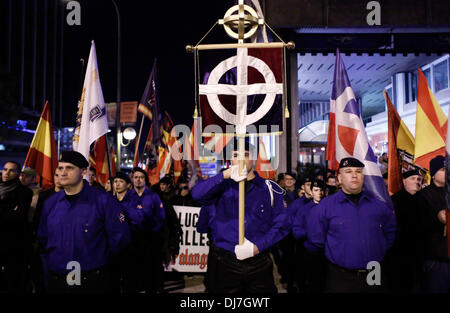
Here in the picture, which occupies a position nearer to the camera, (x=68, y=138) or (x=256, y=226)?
(x=256, y=226)

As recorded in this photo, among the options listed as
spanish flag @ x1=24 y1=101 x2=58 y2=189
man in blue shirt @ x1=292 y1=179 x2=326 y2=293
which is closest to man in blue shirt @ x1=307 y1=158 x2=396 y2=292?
man in blue shirt @ x1=292 y1=179 x2=326 y2=293

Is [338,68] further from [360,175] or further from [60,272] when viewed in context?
[60,272]

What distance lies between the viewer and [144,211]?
536 cm

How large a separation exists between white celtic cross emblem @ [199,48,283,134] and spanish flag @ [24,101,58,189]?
12.3ft

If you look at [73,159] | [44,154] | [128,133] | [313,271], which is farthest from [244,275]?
[128,133]

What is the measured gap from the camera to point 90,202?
3408mm

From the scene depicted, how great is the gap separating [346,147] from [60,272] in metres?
3.87

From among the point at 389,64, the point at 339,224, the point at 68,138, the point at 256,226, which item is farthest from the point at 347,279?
the point at 68,138

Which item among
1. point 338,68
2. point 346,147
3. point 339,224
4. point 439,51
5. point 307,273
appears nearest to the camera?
point 339,224

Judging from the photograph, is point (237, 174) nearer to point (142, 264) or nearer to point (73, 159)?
point (73, 159)

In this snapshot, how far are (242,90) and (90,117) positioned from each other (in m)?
2.84

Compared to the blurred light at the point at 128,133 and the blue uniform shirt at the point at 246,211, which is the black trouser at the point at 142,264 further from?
the blurred light at the point at 128,133

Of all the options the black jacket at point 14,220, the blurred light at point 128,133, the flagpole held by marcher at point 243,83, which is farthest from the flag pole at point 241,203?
the blurred light at point 128,133

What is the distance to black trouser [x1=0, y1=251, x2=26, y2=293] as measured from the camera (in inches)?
189
